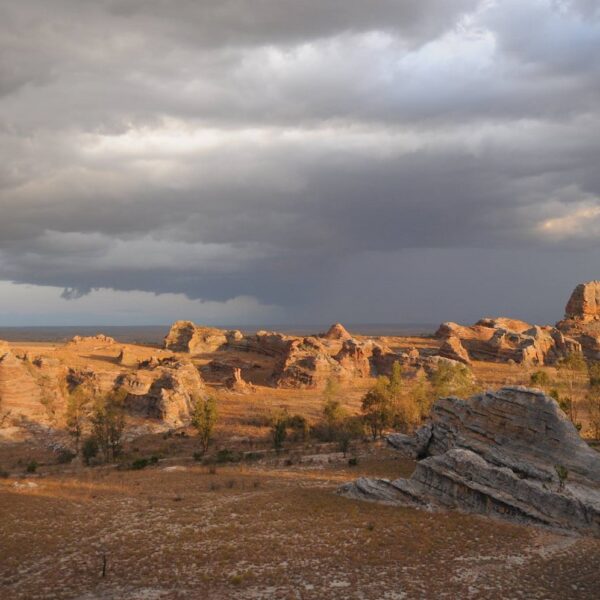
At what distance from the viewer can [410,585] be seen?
2066 cm

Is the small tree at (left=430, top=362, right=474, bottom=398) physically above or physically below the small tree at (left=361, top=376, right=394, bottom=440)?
above

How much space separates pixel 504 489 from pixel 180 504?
62.0 ft

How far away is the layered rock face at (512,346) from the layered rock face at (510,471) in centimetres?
8962

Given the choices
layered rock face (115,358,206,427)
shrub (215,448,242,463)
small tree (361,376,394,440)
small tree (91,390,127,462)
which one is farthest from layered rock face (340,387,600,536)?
layered rock face (115,358,206,427)

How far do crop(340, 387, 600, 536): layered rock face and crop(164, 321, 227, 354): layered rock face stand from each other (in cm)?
10845

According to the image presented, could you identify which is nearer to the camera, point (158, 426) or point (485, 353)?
point (158, 426)

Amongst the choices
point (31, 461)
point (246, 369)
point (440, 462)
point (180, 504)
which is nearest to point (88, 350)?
point (246, 369)

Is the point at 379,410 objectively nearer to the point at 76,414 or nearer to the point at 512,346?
the point at 76,414

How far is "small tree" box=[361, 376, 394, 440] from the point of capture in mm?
59469

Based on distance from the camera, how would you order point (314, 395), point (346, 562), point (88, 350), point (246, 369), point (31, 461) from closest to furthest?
1. point (346, 562)
2. point (31, 461)
3. point (314, 395)
4. point (246, 369)
5. point (88, 350)

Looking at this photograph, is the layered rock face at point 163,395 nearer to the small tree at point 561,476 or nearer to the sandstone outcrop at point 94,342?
the small tree at point 561,476

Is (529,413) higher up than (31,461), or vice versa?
(529,413)

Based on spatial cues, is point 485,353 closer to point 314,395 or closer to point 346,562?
point 314,395

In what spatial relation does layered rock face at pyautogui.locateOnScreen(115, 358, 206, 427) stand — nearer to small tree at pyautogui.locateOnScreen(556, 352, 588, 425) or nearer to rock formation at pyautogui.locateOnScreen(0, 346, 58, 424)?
rock formation at pyautogui.locateOnScreen(0, 346, 58, 424)
